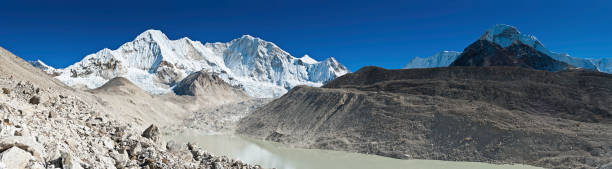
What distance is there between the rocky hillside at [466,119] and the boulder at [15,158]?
93.7ft

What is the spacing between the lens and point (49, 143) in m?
8.27

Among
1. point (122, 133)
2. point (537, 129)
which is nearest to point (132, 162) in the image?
point (122, 133)

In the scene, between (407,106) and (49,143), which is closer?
(49,143)

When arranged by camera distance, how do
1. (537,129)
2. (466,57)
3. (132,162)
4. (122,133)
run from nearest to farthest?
(132,162)
(122,133)
(537,129)
(466,57)

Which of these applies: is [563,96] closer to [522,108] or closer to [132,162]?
[522,108]

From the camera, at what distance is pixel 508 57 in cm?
8944

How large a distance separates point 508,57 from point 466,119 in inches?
2597

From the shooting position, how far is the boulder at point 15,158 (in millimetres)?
6629

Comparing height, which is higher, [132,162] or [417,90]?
[417,90]

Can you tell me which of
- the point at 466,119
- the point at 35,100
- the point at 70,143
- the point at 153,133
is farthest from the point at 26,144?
the point at 466,119

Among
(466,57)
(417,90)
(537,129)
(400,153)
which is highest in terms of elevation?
(466,57)

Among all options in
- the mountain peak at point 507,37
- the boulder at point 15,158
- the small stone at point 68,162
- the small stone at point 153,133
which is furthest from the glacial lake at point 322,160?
the mountain peak at point 507,37

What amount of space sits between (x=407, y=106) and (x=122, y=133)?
34.4 meters

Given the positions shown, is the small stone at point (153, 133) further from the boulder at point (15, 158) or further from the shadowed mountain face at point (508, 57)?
the shadowed mountain face at point (508, 57)
